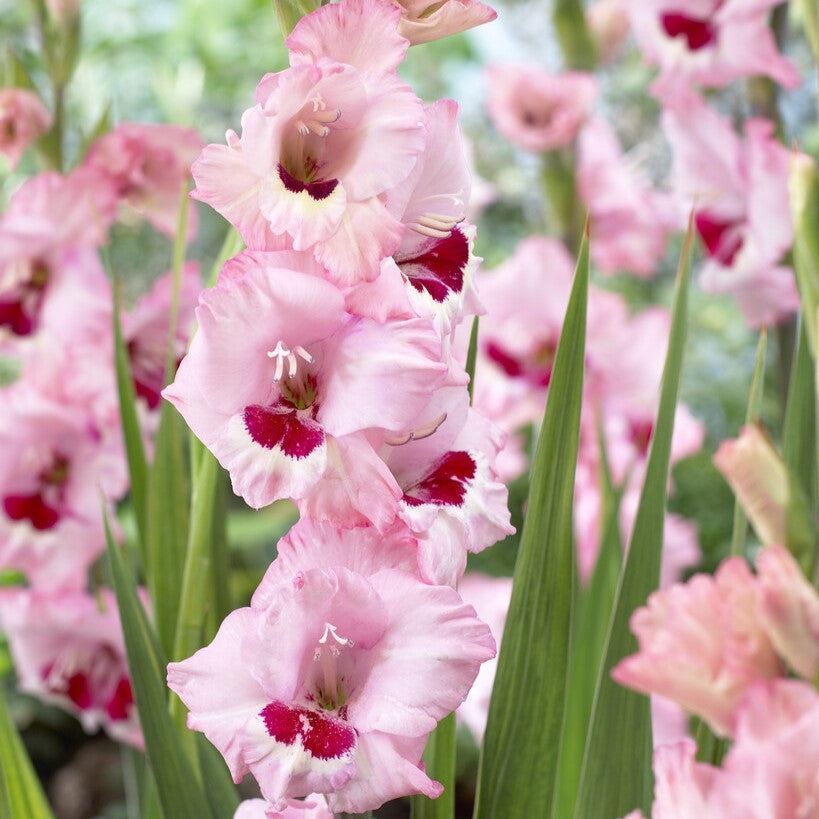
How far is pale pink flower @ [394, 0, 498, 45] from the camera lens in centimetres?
47

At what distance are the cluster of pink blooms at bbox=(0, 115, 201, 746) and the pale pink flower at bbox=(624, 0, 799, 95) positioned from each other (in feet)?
1.41

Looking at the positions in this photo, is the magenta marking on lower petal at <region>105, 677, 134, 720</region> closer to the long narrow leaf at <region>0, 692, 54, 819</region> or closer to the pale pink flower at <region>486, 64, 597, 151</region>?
the long narrow leaf at <region>0, 692, 54, 819</region>

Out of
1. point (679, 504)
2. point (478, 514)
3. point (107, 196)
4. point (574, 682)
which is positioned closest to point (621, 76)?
point (679, 504)

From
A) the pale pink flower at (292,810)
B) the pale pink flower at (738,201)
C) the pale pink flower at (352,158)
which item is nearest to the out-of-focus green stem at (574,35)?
the pale pink flower at (738,201)

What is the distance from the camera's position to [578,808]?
21.4 inches

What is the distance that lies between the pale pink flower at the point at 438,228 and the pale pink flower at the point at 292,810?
0.64 feet

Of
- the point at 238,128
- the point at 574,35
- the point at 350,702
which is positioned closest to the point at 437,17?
the point at 350,702

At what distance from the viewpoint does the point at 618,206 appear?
1362 millimetres

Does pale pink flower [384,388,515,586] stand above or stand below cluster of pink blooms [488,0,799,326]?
below

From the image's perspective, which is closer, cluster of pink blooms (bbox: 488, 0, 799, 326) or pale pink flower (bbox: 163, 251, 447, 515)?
pale pink flower (bbox: 163, 251, 447, 515)

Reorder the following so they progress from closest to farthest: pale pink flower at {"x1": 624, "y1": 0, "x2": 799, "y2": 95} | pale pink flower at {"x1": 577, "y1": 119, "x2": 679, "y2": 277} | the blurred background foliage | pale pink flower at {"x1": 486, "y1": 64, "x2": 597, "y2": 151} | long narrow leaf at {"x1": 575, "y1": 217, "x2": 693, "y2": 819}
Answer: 1. long narrow leaf at {"x1": 575, "y1": 217, "x2": 693, "y2": 819}
2. pale pink flower at {"x1": 624, "y1": 0, "x2": 799, "y2": 95}
3. pale pink flower at {"x1": 486, "y1": 64, "x2": 597, "y2": 151}
4. pale pink flower at {"x1": 577, "y1": 119, "x2": 679, "y2": 277}
5. the blurred background foliage

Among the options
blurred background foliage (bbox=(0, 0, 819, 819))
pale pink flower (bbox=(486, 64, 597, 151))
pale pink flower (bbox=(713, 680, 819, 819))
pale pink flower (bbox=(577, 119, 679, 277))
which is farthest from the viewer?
blurred background foliage (bbox=(0, 0, 819, 819))

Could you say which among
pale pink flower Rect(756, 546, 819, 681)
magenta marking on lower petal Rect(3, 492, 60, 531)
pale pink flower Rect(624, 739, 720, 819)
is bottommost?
magenta marking on lower petal Rect(3, 492, 60, 531)

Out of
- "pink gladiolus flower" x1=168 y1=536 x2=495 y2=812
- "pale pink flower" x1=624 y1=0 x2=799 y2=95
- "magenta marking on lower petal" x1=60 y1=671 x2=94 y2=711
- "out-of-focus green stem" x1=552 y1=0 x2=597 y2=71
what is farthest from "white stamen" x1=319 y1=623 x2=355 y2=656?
"out-of-focus green stem" x1=552 y1=0 x2=597 y2=71
